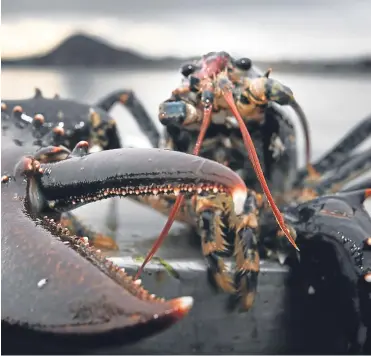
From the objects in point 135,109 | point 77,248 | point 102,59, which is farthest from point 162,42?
point 77,248

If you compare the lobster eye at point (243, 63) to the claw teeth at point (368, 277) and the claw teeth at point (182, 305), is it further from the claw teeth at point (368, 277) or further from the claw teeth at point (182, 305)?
the claw teeth at point (182, 305)

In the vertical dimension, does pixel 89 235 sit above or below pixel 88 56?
above

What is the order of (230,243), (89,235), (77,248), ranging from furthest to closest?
(89,235) → (230,243) → (77,248)

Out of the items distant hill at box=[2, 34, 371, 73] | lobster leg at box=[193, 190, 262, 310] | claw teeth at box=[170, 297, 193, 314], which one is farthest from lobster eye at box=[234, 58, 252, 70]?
distant hill at box=[2, 34, 371, 73]

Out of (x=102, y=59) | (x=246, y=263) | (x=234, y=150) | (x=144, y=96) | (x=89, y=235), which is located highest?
(x=234, y=150)

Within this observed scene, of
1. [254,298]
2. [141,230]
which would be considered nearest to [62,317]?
[254,298]

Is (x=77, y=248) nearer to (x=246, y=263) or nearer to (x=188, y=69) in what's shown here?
(x=246, y=263)

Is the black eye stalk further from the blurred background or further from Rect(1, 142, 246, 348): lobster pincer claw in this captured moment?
the blurred background

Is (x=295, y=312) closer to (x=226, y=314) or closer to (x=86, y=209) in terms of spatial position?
(x=226, y=314)
